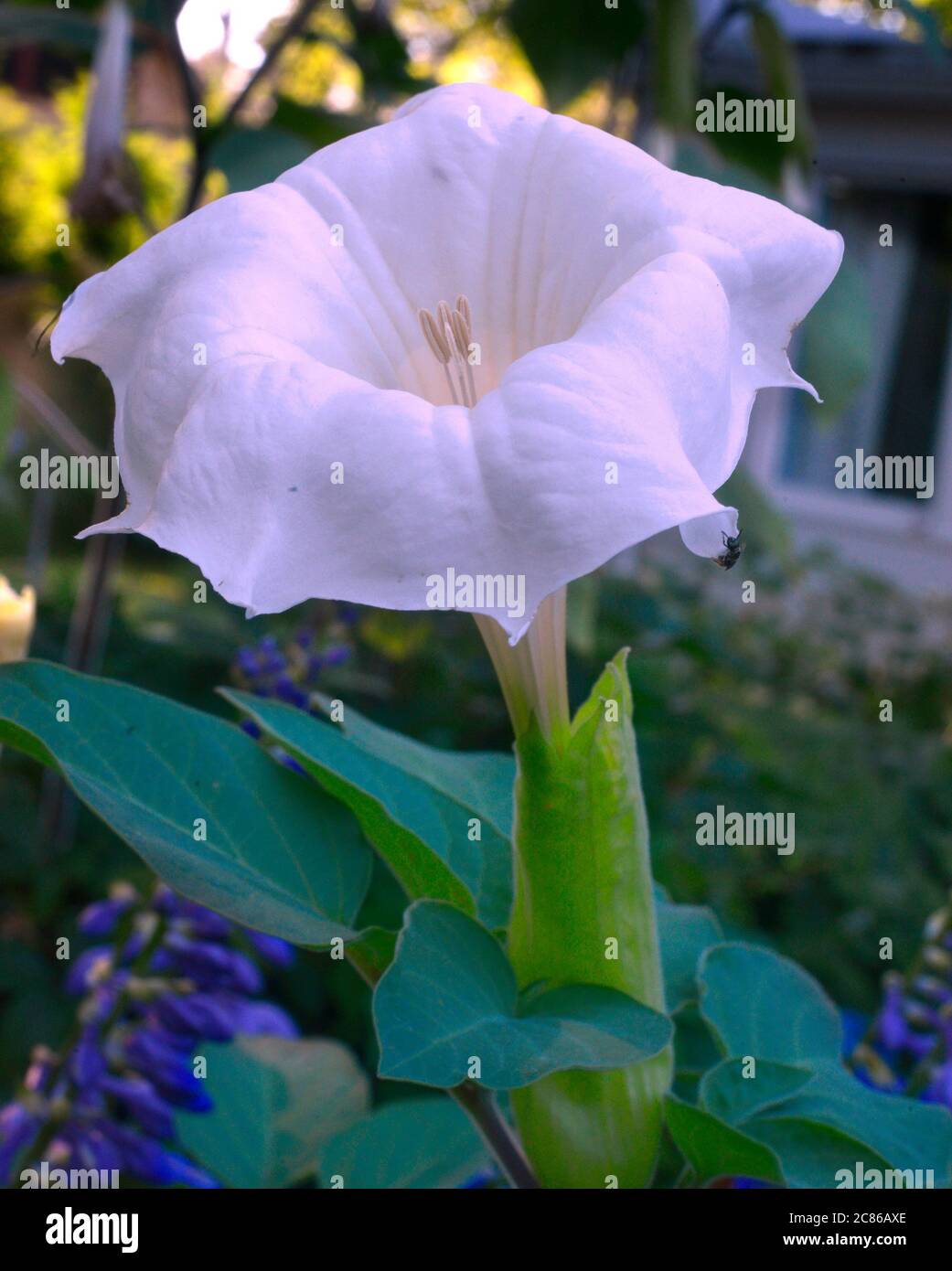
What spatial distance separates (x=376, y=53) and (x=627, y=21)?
436 millimetres

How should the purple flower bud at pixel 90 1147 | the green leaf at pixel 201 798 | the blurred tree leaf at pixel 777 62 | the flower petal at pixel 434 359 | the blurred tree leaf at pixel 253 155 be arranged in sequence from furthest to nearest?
1. the blurred tree leaf at pixel 777 62
2. the blurred tree leaf at pixel 253 155
3. the purple flower bud at pixel 90 1147
4. the green leaf at pixel 201 798
5. the flower petal at pixel 434 359

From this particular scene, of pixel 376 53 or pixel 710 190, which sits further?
pixel 376 53

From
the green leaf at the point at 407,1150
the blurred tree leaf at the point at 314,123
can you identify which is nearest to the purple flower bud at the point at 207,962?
the green leaf at the point at 407,1150

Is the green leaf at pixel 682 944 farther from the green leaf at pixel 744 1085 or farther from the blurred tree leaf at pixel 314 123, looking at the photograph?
the blurred tree leaf at pixel 314 123

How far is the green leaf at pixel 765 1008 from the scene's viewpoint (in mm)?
568

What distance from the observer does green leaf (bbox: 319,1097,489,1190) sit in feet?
2.14

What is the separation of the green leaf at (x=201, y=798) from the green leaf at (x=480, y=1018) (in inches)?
1.5

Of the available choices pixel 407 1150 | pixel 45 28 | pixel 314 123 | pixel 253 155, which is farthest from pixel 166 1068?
pixel 45 28

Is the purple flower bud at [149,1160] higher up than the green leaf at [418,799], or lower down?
lower down

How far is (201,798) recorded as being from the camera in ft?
1.64

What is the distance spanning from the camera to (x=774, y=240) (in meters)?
0.44

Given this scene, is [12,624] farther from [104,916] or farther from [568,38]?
[568,38]
